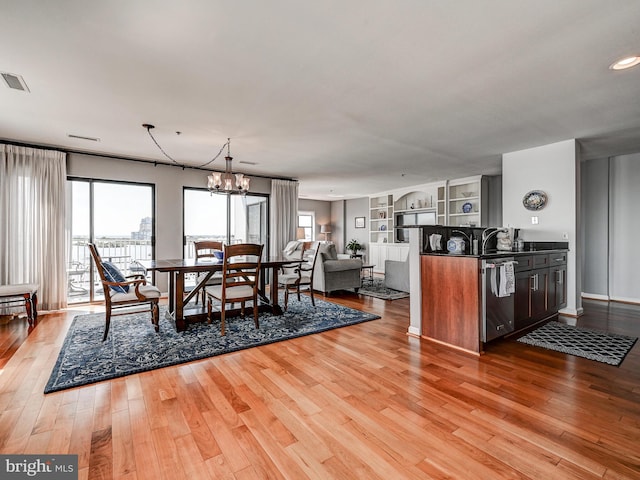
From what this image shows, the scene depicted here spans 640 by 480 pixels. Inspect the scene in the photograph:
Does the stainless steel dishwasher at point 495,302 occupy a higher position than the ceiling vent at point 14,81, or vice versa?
the ceiling vent at point 14,81

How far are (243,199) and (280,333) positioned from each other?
4.44 meters

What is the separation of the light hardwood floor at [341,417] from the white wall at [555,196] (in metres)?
1.85

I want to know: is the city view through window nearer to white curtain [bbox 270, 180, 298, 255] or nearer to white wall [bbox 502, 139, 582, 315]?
white curtain [bbox 270, 180, 298, 255]

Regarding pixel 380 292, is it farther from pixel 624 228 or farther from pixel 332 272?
pixel 624 228

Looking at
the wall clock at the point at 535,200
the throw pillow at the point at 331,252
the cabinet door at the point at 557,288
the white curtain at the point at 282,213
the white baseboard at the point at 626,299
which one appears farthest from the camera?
the white curtain at the point at 282,213

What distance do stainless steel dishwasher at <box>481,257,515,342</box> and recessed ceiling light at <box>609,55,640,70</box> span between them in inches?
71.8

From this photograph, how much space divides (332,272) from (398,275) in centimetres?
140

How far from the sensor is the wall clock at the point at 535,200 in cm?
466

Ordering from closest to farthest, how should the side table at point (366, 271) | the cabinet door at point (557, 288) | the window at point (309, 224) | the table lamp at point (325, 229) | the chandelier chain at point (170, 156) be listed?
the chandelier chain at point (170, 156) < the cabinet door at point (557, 288) < the side table at point (366, 271) < the window at point (309, 224) < the table lamp at point (325, 229)

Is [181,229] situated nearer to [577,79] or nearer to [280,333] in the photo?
[280,333]

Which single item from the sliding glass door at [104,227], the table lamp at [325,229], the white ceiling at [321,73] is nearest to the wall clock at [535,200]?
the white ceiling at [321,73]

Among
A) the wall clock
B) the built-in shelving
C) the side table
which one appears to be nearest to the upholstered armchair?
the side table

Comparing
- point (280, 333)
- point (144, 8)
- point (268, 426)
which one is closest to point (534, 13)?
point (144, 8)

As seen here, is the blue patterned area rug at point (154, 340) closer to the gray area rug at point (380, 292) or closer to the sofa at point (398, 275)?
the gray area rug at point (380, 292)
